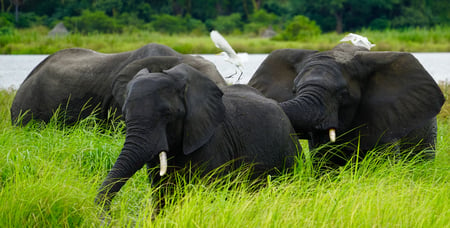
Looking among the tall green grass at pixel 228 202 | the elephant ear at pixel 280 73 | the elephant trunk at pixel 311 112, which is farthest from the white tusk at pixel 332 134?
the elephant ear at pixel 280 73

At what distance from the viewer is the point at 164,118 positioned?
420cm

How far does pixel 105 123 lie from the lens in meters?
7.23

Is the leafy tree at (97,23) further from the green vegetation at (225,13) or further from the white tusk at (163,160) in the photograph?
the white tusk at (163,160)

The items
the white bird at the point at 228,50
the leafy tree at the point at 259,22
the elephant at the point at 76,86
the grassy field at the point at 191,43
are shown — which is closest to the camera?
the elephant at the point at 76,86

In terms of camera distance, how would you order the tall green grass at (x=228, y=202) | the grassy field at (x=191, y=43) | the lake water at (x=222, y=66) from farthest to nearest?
the grassy field at (x=191, y=43) < the lake water at (x=222, y=66) < the tall green grass at (x=228, y=202)

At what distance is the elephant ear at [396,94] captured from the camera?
223 inches

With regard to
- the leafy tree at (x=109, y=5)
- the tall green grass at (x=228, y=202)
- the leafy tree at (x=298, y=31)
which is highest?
the tall green grass at (x=228, y=202)

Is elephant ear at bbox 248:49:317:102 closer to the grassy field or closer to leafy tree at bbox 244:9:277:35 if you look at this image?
the grassy field

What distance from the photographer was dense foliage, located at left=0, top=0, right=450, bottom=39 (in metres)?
36.9

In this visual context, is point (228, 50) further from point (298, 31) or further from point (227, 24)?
point (227, 24)

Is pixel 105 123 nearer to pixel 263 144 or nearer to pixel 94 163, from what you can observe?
pixel 94 163

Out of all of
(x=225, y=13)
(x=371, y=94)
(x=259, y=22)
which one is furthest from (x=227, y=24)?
(x=371, y=94)

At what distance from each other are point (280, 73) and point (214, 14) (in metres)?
36.6

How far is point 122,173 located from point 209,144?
663mm
